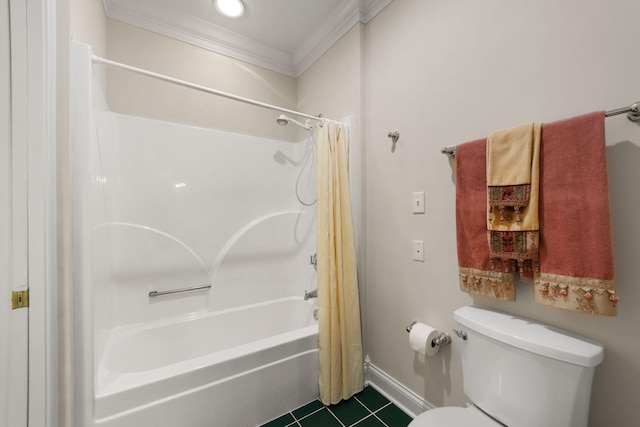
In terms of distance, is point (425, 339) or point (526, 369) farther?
point (425, 339)

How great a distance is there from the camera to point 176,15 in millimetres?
2010

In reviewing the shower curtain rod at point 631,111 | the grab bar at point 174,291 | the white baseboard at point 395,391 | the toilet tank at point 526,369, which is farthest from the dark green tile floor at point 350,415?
the shower curtain rod at point 631,111

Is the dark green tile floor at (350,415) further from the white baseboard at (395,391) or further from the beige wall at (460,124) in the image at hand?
the beige wall at (460,124)

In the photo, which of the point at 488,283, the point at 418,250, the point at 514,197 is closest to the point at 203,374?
the point at 418,250

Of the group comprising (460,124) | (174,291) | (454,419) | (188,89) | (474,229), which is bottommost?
(454,419)

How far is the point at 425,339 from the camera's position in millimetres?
1329

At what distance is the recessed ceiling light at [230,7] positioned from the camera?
1.87 metres

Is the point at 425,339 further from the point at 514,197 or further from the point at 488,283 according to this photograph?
the point at 514,197

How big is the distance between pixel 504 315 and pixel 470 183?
0.59m

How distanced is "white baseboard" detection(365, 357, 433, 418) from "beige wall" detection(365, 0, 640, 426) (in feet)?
0.14

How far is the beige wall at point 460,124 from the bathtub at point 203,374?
0.60m

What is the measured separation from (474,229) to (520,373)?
554 mm

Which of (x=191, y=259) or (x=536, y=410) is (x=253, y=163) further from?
(x=536, y=410)

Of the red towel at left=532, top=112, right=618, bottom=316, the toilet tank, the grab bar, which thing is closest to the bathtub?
the grab bar
